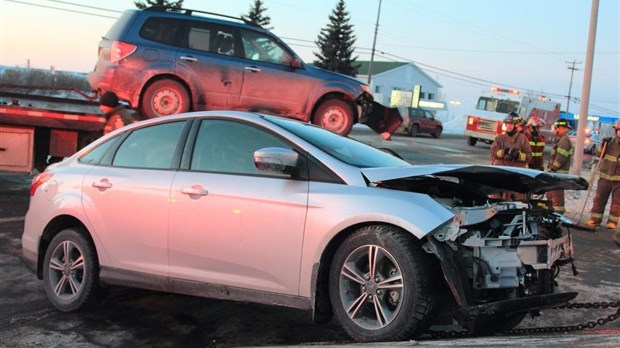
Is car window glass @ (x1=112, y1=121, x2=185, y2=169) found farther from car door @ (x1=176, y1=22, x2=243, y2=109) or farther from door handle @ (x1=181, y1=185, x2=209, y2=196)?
car door @ (x1=176, y1=22, x2=243, y2=109)

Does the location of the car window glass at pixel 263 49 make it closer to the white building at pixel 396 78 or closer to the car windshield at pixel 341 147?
the car windshield at pixel 341 147

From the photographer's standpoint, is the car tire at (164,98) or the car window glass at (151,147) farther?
the car tire at (164,98)

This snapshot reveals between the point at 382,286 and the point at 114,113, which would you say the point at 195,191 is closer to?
the point at 382,286

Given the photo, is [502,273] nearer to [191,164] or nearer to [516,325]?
[516,325]

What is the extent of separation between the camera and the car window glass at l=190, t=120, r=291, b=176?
412 centimetres

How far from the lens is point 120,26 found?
8.41m

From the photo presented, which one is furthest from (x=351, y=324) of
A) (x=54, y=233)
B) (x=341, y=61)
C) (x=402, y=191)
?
(x=341, y=61)

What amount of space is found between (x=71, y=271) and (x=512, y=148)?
21.5 ft

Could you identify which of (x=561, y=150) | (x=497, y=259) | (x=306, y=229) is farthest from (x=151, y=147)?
(x=561, y=150)

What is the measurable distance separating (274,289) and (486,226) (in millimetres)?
1416

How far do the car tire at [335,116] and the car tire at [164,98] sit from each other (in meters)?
2.06

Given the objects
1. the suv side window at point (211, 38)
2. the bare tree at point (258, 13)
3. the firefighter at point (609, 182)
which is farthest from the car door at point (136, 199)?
the bare tree at point (258, 13)

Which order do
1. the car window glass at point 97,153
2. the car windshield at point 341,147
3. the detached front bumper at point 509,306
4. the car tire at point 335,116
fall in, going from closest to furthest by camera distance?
Answer: 1. the detached front bumper at point 509,306
2. the car windshield at point 341,147
3. the car window glass at point 97,153
4. the car tire at point 335,116

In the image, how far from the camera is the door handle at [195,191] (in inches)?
162
